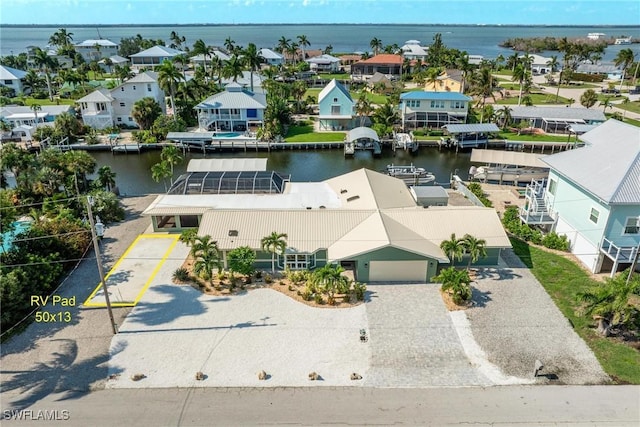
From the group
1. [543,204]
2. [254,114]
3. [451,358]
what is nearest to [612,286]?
[451,358]

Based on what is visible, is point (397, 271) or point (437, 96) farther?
point (437, 96)

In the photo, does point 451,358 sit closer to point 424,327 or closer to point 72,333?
point 424,327

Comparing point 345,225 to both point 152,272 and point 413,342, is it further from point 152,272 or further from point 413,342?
point 152,272

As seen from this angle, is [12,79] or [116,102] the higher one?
[12,79]

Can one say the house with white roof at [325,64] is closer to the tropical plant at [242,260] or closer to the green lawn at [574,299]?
the green lawn at [574,299]

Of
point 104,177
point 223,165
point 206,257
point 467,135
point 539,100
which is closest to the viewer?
point 206,257

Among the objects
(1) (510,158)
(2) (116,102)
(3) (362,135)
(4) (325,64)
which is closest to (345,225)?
(1) (510,158)
